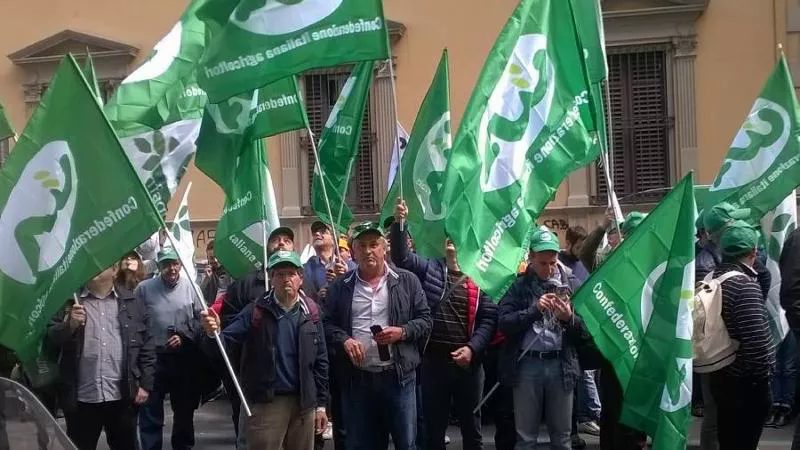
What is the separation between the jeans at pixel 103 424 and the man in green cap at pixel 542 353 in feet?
7.64

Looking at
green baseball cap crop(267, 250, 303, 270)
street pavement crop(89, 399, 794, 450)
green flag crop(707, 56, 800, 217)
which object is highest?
green flag crop(707, 56, 800, 217)

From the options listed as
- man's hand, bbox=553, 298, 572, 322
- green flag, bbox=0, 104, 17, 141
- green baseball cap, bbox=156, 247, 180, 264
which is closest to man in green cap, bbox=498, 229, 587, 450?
man's hand, bbox=553, 298, 572, 322

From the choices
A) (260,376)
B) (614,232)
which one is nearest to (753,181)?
(614,232)

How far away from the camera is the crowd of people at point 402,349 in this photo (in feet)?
24.6

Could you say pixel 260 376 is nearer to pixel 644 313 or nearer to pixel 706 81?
pixel 644 313

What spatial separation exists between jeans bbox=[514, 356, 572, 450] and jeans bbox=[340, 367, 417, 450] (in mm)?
638

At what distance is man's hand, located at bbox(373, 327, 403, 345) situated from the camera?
761 centimetres

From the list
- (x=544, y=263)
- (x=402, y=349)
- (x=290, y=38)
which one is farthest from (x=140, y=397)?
(x=544, y=263)

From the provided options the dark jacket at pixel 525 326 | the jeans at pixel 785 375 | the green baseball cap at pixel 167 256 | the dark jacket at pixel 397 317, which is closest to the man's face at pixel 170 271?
the green baseball cap at pixel 167 256

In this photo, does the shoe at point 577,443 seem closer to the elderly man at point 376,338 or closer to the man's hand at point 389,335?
the elderly man at point 376,338

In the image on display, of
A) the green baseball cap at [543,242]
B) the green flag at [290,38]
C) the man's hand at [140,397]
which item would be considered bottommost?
the man's hand at [140,397]

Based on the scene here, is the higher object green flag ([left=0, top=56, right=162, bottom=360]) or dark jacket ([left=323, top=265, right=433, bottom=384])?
green flag ([left=0, top=56, right=162, bottom=360])

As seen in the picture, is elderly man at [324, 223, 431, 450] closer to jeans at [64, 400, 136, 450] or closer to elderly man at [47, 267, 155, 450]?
A: elderly man at [47, 267, 155, 450]

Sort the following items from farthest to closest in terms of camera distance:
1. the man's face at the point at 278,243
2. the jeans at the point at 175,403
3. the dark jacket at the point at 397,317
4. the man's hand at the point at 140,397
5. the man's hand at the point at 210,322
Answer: the jeans at the point at 175,403 < the man's face at the point at 278,243 < the man's hand at the point at 140,397 < the dark jacket at the point at 397,317 < the man's hand at the point at 210,322
